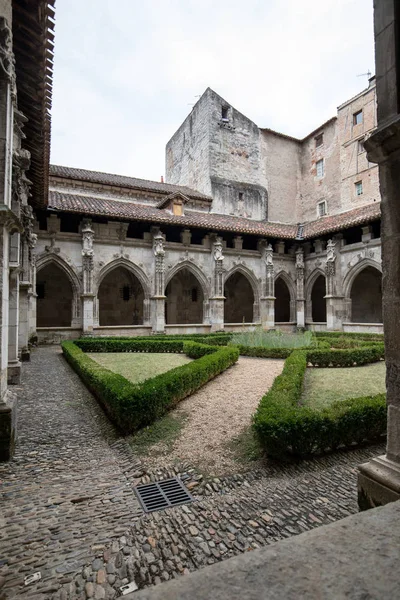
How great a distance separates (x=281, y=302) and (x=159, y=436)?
2258cm

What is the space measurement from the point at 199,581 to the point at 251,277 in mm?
19870

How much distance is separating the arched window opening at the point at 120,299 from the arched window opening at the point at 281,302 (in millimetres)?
10721

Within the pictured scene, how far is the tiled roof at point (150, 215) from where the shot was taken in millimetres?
15805

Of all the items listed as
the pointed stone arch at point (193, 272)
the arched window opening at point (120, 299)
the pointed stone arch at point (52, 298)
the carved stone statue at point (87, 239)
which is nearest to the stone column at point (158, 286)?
the pointed stone arch at point (193, 272)

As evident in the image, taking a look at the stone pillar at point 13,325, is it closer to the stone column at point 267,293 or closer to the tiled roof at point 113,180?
the tiled roof at point 113,180

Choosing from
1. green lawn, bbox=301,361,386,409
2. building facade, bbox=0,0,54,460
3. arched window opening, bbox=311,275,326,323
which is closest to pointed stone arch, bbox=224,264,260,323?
arched window opening, bbox=311,275,326,323

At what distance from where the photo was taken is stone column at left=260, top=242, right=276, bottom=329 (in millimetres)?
20423

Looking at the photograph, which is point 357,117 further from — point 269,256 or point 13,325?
point 13,325

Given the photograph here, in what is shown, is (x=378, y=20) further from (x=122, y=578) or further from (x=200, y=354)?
(x=200, y=354)

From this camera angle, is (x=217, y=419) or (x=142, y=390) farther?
(x=217, y=419)

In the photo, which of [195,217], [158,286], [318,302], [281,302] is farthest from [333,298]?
[158,286]

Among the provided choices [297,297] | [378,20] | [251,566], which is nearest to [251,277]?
[297,297]

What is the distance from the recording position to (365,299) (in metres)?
21.7

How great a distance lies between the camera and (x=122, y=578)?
2098mm
